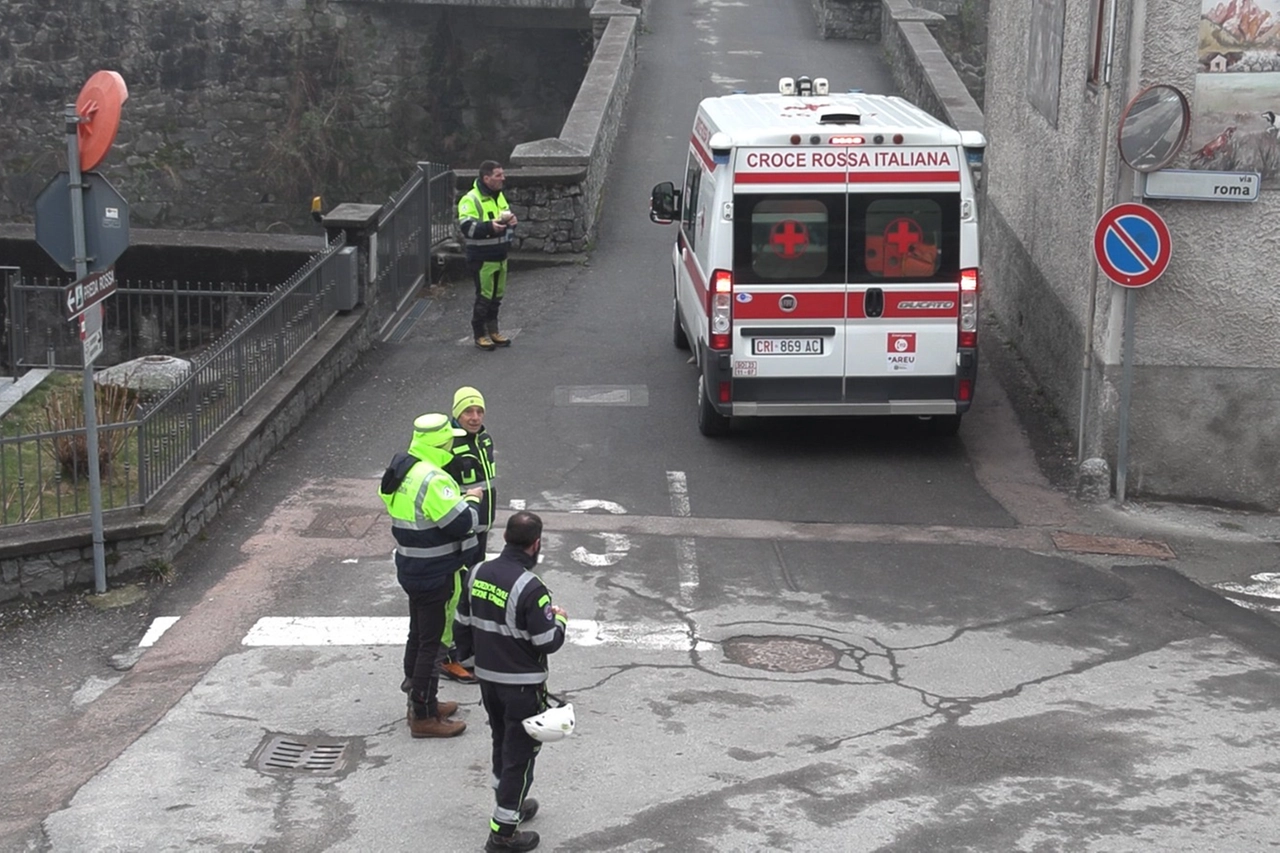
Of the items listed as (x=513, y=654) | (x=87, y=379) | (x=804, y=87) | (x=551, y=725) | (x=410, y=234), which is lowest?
(x=551, y=725)

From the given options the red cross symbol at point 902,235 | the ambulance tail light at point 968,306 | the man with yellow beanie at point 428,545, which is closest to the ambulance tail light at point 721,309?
the red cross symbol at point 902,235

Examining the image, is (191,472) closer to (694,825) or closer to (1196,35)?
(694,825)

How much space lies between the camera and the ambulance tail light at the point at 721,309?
1218 centimetres

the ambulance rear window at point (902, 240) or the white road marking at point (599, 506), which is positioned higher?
the ambulance rear window at point (902, 240)

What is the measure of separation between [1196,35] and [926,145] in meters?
1.99

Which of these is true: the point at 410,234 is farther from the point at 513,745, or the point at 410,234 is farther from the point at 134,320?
the point at 513,745

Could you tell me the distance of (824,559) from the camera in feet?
35.4

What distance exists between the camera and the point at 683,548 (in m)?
10.9

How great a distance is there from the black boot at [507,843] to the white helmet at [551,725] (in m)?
0.44

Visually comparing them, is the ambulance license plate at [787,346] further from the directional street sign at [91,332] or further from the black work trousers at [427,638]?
the black work trousers at [427,638]

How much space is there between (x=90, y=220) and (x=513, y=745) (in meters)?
4.77

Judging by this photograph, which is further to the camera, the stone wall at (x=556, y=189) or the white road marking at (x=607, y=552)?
the stone wall at (x=556, y=189)

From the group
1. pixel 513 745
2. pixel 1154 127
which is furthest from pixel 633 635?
pixel 1154 127

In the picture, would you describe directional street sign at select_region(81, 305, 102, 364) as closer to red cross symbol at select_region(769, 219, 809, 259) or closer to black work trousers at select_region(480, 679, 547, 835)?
black work trousers at select_region(480, 679, 547, 835)
